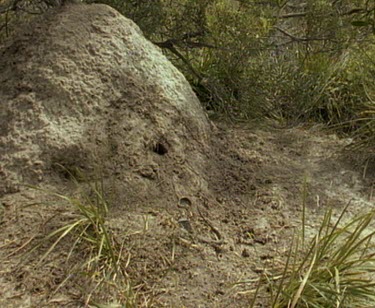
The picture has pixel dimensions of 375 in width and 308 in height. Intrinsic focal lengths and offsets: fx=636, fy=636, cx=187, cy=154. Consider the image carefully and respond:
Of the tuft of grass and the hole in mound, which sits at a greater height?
the hole in mound

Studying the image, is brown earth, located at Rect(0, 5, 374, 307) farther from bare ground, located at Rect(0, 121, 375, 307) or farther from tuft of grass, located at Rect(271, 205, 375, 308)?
tuft of grass, located at Rect(271, 205, 375, 308)

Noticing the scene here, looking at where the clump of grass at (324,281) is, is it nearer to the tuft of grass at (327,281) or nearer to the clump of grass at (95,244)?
the tuft of grass at (327,281)

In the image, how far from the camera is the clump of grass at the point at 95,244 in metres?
2.75

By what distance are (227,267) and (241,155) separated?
108cm

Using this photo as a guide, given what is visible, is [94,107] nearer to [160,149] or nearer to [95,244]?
[160,149]

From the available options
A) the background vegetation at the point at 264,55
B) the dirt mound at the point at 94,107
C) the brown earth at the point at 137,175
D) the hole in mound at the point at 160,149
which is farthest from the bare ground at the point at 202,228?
the background vegetation at the point at 264,55

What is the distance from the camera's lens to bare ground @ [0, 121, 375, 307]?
2.75 meters

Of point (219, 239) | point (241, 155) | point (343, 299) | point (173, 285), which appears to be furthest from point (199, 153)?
point (343, 299)

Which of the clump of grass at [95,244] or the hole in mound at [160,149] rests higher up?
the hole in mound at [160,149]

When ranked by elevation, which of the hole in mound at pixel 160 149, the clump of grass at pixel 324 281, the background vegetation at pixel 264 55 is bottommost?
the clump of grass at pixel 324 281

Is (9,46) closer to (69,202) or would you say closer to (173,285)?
(69,202)

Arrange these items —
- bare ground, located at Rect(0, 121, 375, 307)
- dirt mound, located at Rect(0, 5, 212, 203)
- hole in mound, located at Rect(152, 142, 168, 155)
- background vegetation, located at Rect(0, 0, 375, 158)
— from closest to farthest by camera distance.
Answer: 1. bare ground, located at Rect(0, 121, 375, 307)
2. dirt mound, located at Rect(0, 5, 212, 203)
3. hole in mound, located at Rect(152, 142, 168, 155)
4. background vegetation, located at Rect(0, 0, 375, 158)

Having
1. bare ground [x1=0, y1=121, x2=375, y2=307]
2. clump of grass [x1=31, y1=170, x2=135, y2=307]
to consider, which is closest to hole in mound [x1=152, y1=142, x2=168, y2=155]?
bare ground [x1=0, y1=121, x2=375, y2=307]

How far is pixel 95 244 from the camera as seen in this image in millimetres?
2887
